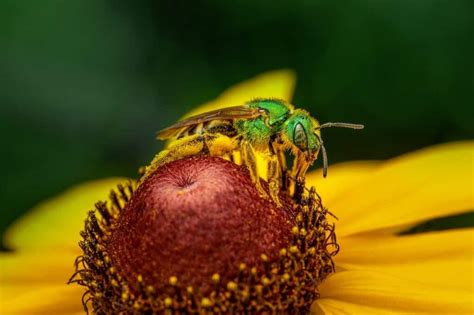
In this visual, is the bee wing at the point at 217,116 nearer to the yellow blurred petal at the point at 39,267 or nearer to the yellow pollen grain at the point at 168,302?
the yellow pollen grain at the point at 168,302

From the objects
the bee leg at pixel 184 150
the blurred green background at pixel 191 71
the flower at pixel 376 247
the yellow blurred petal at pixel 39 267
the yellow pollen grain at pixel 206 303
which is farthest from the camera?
the blurred green background at pixel 191 71

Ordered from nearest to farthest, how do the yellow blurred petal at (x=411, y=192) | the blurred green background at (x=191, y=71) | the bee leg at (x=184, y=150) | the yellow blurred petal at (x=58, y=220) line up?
the bee leg at (x=184, y=150), the yellow blurred petal at (x=411, y=192), the yellow blurred petal at (x=58, y=220), the blurred green background at (x=191, y=71)

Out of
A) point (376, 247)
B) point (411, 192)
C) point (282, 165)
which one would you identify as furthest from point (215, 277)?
point (411, 192)

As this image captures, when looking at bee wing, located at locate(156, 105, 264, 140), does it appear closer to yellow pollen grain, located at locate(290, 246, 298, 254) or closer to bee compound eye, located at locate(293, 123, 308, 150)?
bee compound eye, located at locate(293, 123, 308, 150)

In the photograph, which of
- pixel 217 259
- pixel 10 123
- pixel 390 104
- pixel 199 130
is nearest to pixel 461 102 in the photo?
pixel 390 104

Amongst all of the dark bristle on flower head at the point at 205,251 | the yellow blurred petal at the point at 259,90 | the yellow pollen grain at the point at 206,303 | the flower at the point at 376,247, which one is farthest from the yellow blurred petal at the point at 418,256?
the yellow blurred petal at the point at 259,90

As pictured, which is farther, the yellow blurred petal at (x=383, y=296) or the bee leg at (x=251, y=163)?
the bee leg at (x=251, y=163)

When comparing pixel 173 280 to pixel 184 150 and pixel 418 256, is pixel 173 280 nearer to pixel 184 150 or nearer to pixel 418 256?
pixel 184 150

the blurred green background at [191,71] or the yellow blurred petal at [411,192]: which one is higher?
the blurred green background at [191,71]
